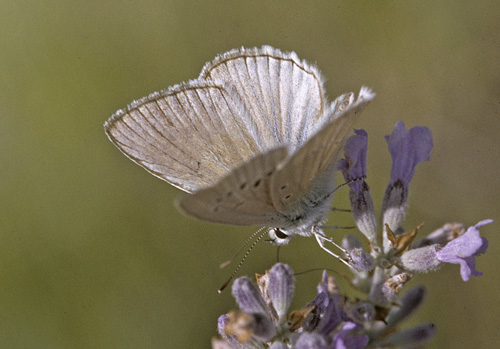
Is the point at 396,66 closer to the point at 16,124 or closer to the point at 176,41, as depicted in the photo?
the point at 176,41

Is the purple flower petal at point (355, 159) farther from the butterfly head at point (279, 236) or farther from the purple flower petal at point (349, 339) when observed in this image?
the purple flower petal at point (349, 339)

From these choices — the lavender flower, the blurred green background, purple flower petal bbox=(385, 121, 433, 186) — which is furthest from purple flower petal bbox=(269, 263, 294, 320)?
the blurred green background

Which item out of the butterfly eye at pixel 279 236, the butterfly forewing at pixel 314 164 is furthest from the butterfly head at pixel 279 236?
the butterfly forewing at pixel 314 164

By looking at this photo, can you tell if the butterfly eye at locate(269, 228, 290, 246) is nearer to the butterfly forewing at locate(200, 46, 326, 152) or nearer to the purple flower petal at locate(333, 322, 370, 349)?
the butterfly forewing at locate(200, 46, 326, 152)

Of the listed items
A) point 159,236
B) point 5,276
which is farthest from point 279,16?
point 5,276

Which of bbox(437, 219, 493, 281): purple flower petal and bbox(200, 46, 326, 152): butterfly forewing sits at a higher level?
bbox(200, 46, 326, 152): butterfly forewing

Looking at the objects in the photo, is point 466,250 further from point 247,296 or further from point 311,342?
point 247,296

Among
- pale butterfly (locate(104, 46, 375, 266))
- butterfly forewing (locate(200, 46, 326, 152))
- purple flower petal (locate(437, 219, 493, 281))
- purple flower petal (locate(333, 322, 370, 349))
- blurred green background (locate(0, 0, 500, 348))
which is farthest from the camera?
blurred green background (locate(0, 0, 500, 348))

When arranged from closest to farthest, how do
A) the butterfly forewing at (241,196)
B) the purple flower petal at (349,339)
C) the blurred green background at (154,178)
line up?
the butterfly forewing at (241,196)
the purple flower petal at (349,339)
the blurred green background at (154,178)
